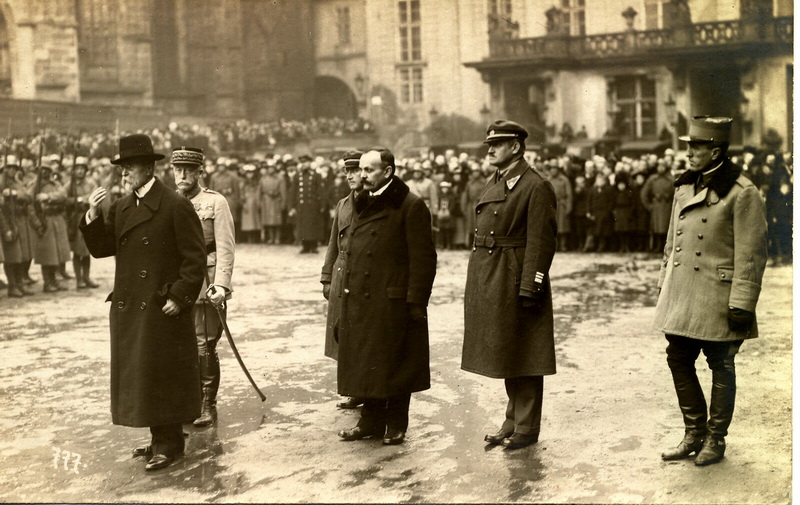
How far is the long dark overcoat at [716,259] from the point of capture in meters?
4.70

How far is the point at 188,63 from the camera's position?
23.2 m

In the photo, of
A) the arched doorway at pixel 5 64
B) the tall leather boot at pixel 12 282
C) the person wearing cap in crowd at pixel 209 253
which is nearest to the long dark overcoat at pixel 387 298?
the person wearing cap in crowd at pixel 209 253

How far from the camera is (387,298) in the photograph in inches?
214

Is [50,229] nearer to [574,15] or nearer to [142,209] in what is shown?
[142,209]

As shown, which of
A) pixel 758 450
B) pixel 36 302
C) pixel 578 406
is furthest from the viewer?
Answer: pixel 36 302

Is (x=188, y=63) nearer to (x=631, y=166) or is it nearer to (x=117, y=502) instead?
(x=631, y=166)

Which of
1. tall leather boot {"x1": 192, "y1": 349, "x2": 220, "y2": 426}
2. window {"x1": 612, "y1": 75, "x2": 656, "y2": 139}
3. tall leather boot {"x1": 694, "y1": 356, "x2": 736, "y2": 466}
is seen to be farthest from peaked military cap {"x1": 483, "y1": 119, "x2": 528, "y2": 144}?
window {"x1": 612, "y1": 75, "x2": 656, "y2": 139}

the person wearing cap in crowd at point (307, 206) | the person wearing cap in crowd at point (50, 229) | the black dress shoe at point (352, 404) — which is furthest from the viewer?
the person wearing cap in crowd at point (307, 206)

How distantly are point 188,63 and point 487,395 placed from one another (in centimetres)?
1843

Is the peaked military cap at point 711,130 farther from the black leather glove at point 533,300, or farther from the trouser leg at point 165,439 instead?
the trouser leg at point 165,439

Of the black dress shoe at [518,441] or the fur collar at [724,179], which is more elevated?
the fur collar at [724,179]

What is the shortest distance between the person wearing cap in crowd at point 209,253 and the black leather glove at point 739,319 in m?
2.97

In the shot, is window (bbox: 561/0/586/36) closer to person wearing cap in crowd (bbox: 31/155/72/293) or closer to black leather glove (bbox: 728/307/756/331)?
person wearing cap in crowd (bbox: 31/155/72/293)

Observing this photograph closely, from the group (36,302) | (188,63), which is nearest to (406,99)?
(188,63)
